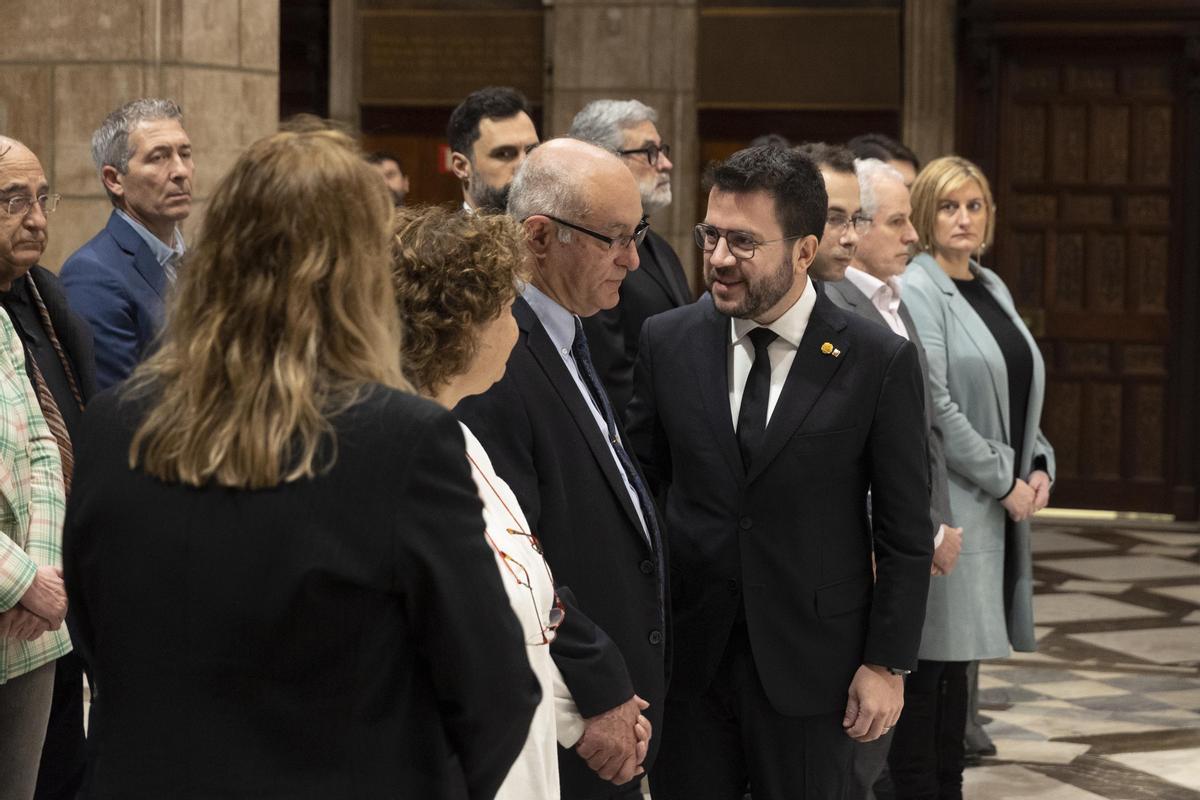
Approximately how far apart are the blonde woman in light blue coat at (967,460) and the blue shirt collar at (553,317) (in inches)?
80.4

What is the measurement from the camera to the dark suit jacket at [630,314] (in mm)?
4742

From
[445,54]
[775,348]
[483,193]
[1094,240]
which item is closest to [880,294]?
[775,348]

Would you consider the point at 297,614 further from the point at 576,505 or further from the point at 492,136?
the point at 492,136

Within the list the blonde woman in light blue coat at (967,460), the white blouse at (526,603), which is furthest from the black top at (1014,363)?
the white blouse at (526,603)

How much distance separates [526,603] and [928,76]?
31.4ft

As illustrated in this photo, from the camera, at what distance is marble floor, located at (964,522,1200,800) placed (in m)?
5.62

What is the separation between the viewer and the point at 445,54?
1174 centimetres

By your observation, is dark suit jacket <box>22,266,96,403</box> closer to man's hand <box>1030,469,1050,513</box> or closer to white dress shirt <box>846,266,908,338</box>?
white dress shirt <box>846,266,908,338</box>

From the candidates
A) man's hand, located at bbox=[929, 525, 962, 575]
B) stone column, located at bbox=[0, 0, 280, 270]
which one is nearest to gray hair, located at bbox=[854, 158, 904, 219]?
man's hand, located at bbox=[929, 525, 962, 575]

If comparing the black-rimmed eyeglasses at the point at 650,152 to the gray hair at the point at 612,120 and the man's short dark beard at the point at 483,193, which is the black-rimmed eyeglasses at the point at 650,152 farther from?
the man's short dark beard at the point at 483,193

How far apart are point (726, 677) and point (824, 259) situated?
1488mm

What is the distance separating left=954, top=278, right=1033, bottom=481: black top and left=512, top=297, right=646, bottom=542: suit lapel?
254cm

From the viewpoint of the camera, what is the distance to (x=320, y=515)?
1.84 m

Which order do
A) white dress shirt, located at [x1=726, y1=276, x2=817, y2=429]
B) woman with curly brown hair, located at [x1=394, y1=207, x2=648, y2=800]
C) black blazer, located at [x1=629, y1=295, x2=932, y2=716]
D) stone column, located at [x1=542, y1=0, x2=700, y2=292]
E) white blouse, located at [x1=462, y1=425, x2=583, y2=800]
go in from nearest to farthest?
1. white blouse, located at [x1=462, y1=425, x2=583, y2=800]
2. woman with curly brown hair, located at [x1=394, y1=207, x2=648, y2=800]
3. black blazer, located at [x1=629, y1=295, x2=932, y2=716]
4. white dress shirt, located at [x1=726, y1=276, x2=817, y2=429]
5. stone column, located at [x1=542, y1=0, x2=700, y2=292]
